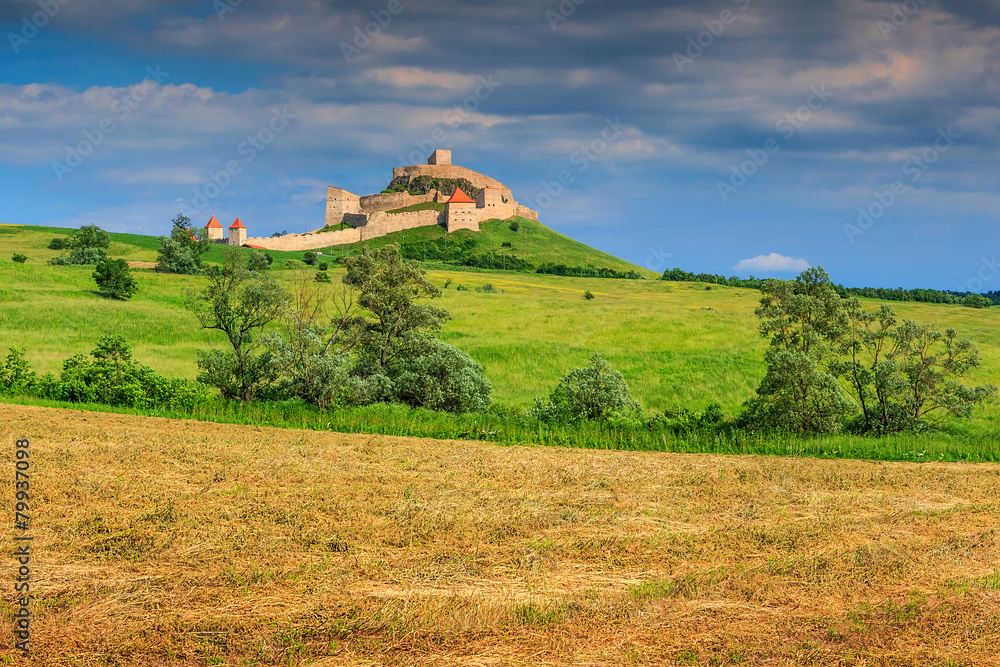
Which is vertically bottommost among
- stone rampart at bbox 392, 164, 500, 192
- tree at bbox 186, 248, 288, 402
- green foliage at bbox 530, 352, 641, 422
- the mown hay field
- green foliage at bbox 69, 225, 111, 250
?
the mown hay field

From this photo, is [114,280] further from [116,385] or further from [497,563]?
[497,563]

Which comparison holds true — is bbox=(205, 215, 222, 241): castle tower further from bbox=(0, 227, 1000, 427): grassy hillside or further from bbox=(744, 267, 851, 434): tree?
bbox=(744, 267, 851, 434): tree

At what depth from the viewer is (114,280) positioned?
5719 centimetres

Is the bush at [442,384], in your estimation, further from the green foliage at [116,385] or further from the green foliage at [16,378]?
the green foliage at [16,378]

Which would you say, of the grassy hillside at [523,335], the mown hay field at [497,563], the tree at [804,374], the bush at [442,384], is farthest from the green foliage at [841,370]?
the grassy hillside at [523,335]

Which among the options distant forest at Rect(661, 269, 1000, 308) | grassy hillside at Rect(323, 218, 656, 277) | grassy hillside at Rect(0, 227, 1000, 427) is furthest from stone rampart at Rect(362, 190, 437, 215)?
grassy hillside at Rect(0, 227, 1000, 427)

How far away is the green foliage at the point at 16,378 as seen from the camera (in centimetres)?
2480

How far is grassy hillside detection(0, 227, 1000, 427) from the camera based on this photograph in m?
38.6

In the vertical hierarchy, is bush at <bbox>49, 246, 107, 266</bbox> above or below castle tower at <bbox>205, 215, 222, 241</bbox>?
below

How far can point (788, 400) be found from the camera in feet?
69.5

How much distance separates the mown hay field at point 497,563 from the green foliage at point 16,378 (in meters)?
11.9

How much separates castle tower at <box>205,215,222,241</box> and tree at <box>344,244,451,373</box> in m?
127

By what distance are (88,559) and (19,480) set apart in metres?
4.10

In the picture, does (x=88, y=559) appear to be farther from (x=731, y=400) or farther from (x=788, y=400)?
(x=731, y=400)
